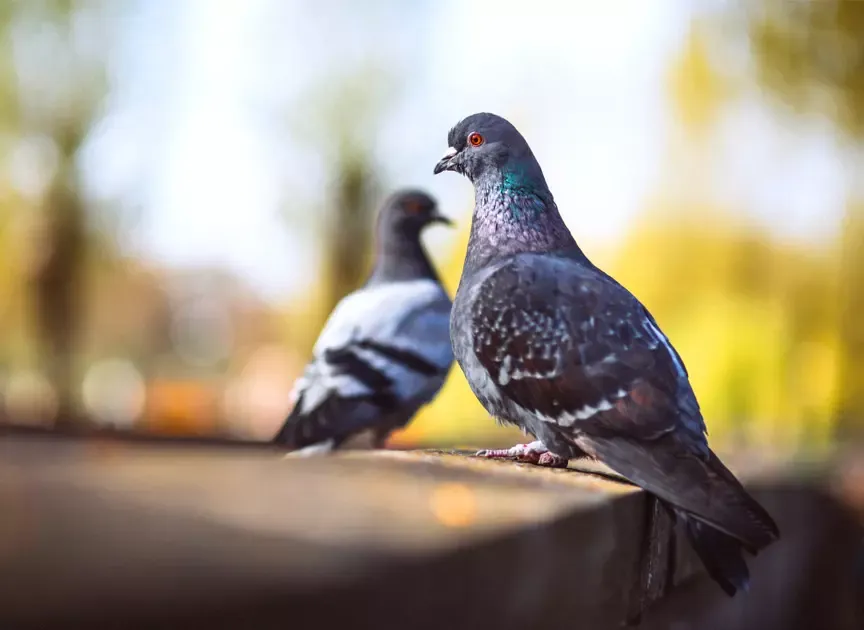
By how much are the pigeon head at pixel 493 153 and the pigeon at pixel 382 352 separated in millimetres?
890

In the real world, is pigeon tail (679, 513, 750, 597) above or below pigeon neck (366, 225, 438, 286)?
below

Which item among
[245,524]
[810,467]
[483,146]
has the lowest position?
[810,467]

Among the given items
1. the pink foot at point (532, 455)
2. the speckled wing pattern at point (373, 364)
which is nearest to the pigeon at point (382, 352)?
the speckled wing pattern at point (373, 364)

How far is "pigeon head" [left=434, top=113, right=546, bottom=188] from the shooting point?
7.00 feet

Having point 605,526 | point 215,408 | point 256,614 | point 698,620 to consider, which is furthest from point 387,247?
point 215,408

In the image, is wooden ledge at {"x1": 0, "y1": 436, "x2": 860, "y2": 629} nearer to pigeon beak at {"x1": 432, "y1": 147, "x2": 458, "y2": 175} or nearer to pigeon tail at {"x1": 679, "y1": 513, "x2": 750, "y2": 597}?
pigeon tail at {"x1": 679, "y1": 513, "x2": 750, "y2": 597}

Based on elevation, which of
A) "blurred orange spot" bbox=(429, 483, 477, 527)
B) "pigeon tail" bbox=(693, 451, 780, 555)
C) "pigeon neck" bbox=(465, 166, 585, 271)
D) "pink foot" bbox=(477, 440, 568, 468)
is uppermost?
"pigeon neck" bbox=(465, 166, 585, 271)

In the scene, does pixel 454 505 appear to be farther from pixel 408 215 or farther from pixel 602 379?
pixel 408 215

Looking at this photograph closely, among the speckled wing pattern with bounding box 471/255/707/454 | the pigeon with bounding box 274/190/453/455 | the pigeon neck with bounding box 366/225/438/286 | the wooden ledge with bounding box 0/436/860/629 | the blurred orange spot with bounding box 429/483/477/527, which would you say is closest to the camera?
the wooden ledge with bounding box 0/436/860/629

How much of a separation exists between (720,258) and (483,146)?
16.4 feet

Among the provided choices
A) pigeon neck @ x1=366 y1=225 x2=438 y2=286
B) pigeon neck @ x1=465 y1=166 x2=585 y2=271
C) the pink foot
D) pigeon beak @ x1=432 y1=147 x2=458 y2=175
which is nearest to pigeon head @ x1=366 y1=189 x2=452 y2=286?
pigeon neck @ x1=366 y1=225 x2=438 y2=286

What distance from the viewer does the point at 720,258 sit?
6.66 metres

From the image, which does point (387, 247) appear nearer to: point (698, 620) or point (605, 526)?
point (698, 620)

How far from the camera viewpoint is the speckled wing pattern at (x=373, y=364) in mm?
2691
